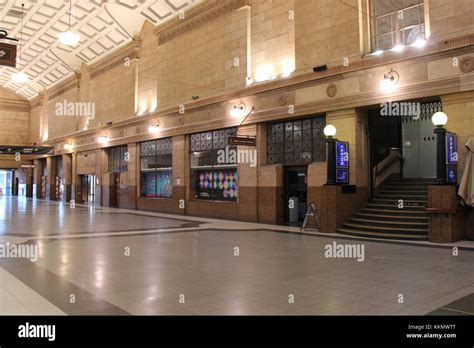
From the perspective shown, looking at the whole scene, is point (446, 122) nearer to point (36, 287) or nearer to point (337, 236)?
point (337, 236)

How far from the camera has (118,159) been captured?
26.6m

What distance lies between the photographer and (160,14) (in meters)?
20.7

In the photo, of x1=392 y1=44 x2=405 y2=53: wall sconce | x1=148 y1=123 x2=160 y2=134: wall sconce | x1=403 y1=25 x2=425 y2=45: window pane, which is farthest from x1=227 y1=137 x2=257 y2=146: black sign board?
x1=148 y1=123 x2=160 y2=134: wall sconce

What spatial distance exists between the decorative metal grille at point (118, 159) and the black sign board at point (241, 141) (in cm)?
1248

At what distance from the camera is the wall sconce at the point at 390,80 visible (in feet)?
38.7

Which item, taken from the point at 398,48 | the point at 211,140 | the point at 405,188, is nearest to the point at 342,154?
the point at 405,188

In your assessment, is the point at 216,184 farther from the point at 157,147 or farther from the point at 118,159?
the point at 118,159

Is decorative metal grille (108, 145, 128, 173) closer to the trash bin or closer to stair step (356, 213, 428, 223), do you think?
the trash bin

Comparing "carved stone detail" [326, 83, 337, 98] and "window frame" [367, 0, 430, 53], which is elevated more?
"window frame" [367, 0, 430, 53]

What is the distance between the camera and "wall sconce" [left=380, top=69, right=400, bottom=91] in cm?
1178

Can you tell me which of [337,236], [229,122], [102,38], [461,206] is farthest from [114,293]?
[102,38]

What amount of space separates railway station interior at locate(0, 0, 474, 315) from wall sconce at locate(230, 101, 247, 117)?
249 mm

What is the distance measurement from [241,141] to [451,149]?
713cm

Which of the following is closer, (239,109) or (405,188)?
(405,188)
